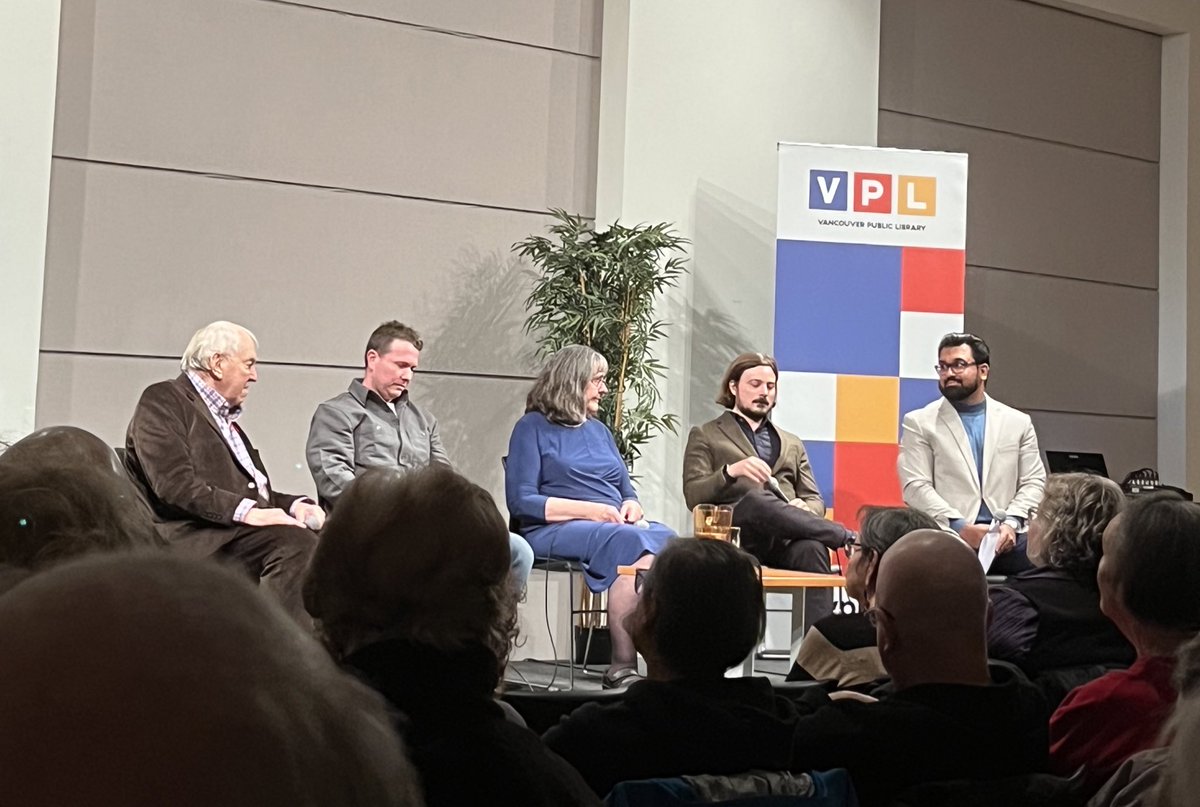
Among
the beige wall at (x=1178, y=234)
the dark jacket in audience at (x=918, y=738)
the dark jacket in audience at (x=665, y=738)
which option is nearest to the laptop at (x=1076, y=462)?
the beige wall at (x=1178, y=234)

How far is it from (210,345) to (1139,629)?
3.17m

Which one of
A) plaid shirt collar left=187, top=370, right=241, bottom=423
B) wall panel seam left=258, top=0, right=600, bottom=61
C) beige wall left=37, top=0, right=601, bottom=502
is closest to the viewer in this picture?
plaid shirt collar left=187, top=370, right=241, bottom=423

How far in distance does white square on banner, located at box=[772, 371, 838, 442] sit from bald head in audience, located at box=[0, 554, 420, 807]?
5.90 metres

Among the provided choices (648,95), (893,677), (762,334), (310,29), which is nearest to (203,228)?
(310,29)

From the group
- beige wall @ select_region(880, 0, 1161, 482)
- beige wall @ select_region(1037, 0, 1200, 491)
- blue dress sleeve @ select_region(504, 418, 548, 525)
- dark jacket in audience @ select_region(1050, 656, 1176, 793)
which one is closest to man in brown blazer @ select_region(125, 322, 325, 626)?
blue dress sleeve @ select_region(504, 418, 548, 525)

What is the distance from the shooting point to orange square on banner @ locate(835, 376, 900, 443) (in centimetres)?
627

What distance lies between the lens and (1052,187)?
7887 millimetres

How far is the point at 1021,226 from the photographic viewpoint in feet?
25.5

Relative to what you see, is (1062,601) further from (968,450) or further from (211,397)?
(968,450)

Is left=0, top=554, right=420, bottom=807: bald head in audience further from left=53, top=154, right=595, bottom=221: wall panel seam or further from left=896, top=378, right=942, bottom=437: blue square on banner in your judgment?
left=896, top=378, right=942, bottom=437: blue square on banner

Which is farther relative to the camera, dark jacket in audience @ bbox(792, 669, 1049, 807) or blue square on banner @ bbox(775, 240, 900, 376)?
blue square on banner @ bbox(775, 240, 900, 376)

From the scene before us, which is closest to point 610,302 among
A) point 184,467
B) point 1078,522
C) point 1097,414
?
point 184,467

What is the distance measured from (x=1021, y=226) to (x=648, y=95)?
2.62m

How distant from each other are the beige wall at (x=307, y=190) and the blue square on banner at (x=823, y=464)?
56.1 inches
